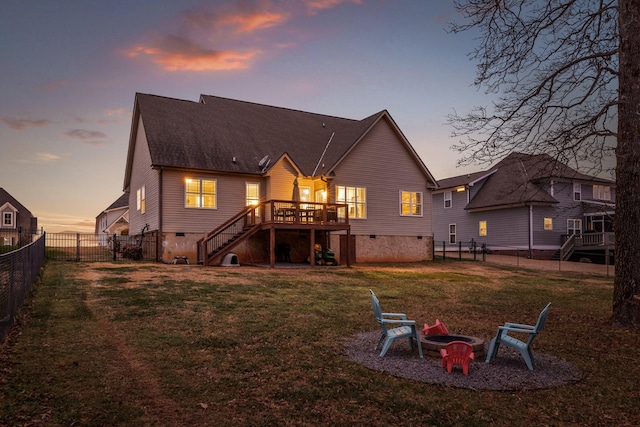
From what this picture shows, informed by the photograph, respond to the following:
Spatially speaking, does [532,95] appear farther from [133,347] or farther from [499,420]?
[133,347]

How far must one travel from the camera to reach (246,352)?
8.58m

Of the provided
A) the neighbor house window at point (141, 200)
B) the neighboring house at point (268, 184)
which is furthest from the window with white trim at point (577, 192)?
the neighbor house window at point (141, 200)

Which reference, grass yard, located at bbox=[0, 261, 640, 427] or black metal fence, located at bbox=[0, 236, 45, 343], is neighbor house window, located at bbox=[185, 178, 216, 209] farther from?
black metal fence, located at bbox=[0, 236, 45, 343]

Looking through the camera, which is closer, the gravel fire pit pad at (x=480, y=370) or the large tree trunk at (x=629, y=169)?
the gravel fire pit pad at (x=480, y=370)

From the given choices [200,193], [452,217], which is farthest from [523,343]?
[452,217]

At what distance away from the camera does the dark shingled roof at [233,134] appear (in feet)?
85.3

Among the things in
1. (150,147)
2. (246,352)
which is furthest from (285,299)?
(150,147)

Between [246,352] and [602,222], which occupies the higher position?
[602,222]

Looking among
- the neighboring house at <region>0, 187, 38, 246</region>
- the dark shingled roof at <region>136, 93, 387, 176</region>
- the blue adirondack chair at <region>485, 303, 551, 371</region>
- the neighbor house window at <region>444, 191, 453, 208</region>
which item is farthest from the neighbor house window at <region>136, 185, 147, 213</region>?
the neighboring house at <region>0, 187, 38, 246</region>

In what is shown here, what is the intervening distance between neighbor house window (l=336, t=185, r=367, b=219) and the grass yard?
41.0 feet

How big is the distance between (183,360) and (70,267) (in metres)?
15.0

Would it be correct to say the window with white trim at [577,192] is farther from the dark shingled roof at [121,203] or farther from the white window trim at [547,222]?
the dark shingled roof at [121,203]

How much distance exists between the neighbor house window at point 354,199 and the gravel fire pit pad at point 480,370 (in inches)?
769

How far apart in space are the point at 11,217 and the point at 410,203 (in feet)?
179
